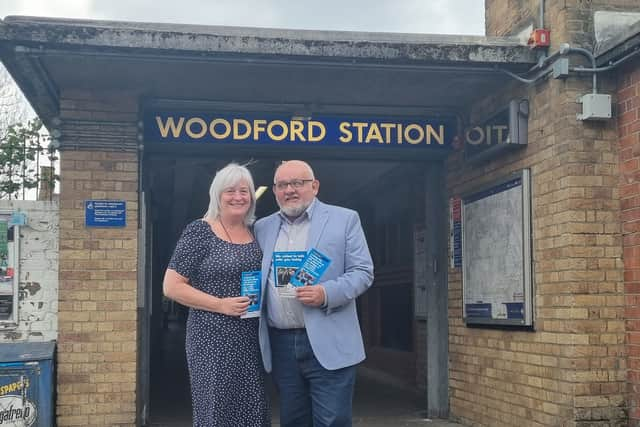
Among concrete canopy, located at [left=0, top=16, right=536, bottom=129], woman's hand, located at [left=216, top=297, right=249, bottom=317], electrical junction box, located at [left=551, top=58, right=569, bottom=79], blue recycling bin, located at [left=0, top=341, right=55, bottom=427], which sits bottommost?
blue recycling bin, located at [left=0, top=341, right=55, bottom=427]

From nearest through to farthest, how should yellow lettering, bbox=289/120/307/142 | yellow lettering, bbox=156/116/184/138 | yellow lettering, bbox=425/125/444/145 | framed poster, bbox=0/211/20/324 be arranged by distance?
framed poster, bbox=0/211/20/324 → yellow lettering, bbox=156/116/184/138 → yellow lettering, bbox=289/120/307/142 → yellow lettering, bbox=425/125/444/145

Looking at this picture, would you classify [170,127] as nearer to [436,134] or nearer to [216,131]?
[216,131]

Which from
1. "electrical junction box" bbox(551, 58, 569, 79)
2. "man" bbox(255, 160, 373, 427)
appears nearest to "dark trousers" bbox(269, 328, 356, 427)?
"man" bbox(255, 160, 373, 427)

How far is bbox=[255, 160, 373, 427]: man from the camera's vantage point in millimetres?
3584

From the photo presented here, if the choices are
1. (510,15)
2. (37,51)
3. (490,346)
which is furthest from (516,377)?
(37,51)

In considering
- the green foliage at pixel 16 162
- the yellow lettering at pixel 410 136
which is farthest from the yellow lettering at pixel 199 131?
the green foliage at pixel 16 162

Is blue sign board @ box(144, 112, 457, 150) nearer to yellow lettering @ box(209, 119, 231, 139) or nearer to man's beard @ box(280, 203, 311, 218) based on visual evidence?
yellow lettering @ box(209, 119, 231, 139)

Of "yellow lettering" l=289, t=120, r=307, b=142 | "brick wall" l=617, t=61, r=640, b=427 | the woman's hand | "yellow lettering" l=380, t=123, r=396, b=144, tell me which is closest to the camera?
the woman's hand

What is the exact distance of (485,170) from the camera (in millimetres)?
6805

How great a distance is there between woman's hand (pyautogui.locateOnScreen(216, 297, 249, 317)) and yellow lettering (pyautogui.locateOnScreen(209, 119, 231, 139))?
3.44 meters

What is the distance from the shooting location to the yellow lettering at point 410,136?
7.07 metres

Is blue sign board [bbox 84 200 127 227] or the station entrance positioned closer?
blue sign board [bbox 84 200 127 227]

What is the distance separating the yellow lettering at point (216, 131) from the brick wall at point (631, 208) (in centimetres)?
320

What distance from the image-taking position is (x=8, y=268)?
6.55 meters
